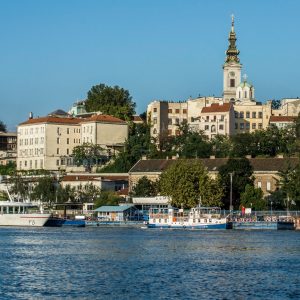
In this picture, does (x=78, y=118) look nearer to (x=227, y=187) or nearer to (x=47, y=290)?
(x=227, y=187)

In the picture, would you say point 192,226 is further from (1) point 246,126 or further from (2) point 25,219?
(1) point 246,126

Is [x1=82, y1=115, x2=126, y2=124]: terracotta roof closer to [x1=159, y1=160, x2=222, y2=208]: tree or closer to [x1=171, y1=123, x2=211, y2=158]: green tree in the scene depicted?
[x1=171, y1=123, x2=211, y2=158]: green tree

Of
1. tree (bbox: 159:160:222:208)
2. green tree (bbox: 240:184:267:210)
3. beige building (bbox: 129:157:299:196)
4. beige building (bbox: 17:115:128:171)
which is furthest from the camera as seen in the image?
beige building (bbox: 17:115:128:171)

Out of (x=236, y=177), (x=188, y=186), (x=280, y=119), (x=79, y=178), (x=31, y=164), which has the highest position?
(x=280, y=119)

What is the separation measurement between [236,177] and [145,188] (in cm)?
1462

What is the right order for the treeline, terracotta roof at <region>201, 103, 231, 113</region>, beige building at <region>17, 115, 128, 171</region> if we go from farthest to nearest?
1. terracotta roof at <region>201, 103, 231, 113</region>
2. beige building at <region>17, 115, 128, 171</region>
3. the treeline

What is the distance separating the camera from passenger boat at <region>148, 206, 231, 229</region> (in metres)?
112

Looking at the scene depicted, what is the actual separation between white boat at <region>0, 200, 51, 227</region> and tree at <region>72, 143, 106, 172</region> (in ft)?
124

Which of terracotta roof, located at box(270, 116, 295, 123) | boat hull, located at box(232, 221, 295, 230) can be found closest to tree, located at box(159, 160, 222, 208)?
boat hull, located at box(232, 221, 295, 230)

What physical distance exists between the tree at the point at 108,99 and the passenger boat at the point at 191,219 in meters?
60.5

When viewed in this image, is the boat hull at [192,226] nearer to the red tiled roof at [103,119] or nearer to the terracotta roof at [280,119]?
the red tiled roof at [103,119]

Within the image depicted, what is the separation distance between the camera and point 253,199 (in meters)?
122

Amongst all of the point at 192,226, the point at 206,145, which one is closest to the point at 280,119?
the point at 206,145

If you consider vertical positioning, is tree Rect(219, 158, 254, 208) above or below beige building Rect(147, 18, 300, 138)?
below
